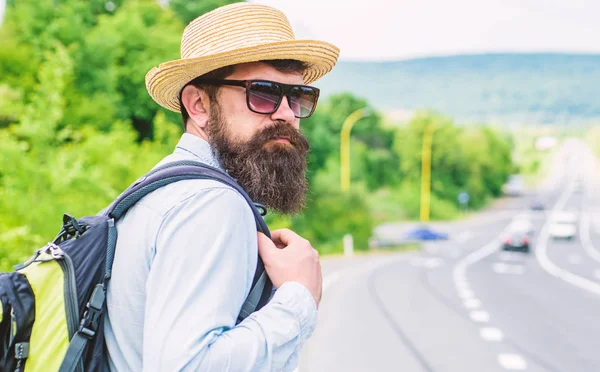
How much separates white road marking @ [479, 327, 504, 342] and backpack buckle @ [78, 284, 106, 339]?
8.87 meters

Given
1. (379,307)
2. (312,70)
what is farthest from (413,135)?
(312,70)

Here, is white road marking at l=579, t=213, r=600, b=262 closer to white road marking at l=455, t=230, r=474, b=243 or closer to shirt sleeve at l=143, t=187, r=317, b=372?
white road marking at l=455, t=230, r=474, b=243

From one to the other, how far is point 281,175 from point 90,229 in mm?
472

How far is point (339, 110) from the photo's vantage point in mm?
70562

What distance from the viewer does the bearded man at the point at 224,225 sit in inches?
46.3

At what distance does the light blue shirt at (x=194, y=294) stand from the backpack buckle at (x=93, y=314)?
4 centimetres

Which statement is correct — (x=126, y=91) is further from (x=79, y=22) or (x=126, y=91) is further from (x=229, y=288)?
(x=229, y=288)

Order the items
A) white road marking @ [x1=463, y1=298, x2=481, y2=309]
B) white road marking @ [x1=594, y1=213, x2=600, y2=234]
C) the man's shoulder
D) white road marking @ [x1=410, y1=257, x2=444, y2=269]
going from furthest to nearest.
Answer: white road marking @ [x1=594, y1=213, x2=600, y2=234], white road marking @ [x1=410, y1=257, x2=444, y2=269], white road marking @ [x1=463, y1=298, x2=481, y2=309], the man's shoulder

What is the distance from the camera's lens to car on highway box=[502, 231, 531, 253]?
3222cm

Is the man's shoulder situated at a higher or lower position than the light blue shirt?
higher

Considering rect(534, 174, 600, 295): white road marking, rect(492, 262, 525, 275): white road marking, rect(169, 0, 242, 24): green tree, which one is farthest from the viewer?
rect(169, 0, 242, 24): green tree

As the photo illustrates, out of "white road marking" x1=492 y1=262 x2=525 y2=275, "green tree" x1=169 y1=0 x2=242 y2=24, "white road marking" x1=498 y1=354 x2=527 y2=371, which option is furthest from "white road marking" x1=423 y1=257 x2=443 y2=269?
"green tree" x1=169 y1=0 x2=242 y2=24

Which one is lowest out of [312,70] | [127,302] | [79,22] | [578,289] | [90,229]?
[578,289]

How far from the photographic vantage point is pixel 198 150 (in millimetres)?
1546
